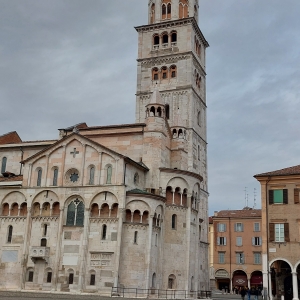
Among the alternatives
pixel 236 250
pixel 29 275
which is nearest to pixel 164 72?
pixel 29 275

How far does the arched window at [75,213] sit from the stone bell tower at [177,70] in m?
14.3

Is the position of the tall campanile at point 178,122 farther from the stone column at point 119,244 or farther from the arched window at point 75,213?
the arched window at point 75,213

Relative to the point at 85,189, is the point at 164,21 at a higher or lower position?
higher

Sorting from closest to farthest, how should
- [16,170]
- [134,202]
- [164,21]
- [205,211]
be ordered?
[134,202], [16,170], [205,211], [164,21]

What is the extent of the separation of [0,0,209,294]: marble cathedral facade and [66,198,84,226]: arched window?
0.08 m

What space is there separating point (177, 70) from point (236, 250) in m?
28.8

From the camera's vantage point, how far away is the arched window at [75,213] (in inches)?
A: 1483

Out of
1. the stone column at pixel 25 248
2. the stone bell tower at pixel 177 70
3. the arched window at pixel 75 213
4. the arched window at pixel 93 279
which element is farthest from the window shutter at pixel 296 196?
the stone column at pixel 25 248

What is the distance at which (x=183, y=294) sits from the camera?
125 ft

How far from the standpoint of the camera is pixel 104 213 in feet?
122

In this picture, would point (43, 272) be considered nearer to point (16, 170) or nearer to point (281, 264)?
point (16, 170)

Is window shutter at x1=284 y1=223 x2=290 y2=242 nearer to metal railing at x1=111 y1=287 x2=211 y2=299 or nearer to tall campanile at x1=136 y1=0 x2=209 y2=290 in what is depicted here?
tall campanile at x1=136 y1=0 x2=209 y2=290

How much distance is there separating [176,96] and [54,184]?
19024mm

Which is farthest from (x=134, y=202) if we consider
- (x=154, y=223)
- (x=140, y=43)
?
(x=140, y=43)
